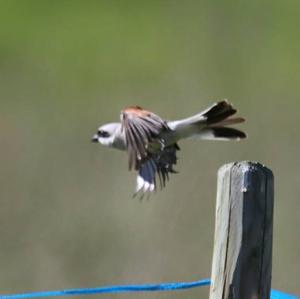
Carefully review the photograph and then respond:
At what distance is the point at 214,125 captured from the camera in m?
4.63

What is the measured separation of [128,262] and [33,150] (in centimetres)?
169

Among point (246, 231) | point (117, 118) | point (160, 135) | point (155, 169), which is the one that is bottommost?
point (246, 231)

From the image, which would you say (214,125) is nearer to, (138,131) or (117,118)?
(138,131)

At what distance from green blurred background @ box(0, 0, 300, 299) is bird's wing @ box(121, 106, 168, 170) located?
2.82 m

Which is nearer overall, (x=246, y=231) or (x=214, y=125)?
(x=246, y=231)

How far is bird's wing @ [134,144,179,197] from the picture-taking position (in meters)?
4.53

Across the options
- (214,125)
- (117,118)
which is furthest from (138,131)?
(117,118)

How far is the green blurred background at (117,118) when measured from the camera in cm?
794

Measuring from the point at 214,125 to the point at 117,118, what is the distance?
15.3ft

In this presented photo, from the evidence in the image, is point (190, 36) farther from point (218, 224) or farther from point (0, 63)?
point (218, 224)

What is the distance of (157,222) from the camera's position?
834 cm

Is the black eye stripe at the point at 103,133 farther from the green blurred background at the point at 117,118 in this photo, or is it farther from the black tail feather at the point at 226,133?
the green blurred background at the point at 117,118

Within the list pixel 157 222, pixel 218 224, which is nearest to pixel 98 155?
pixel 157 222

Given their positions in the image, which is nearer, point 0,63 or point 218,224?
point 218,224
